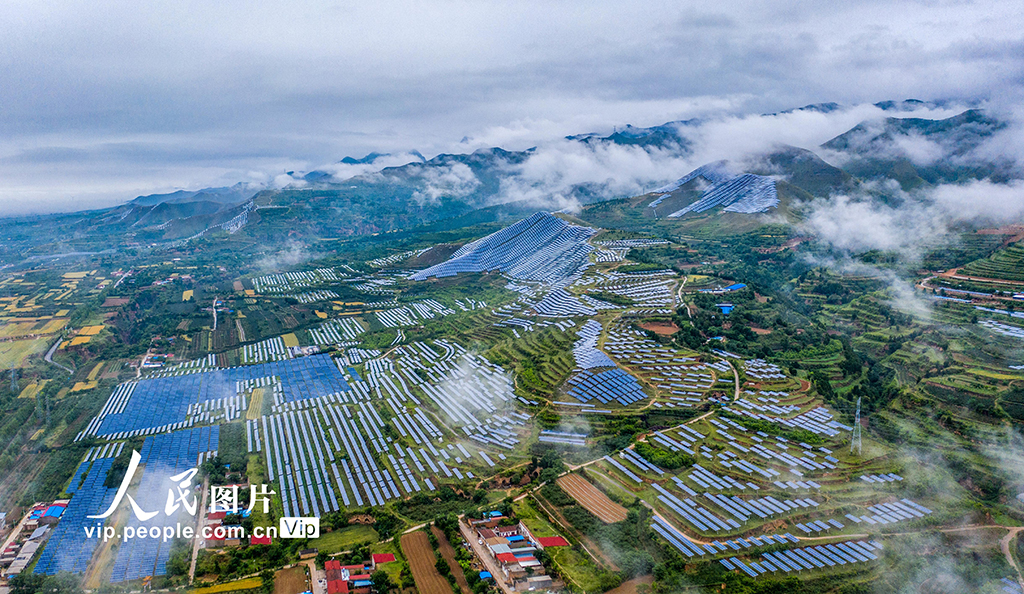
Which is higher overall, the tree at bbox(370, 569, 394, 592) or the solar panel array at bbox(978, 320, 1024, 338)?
the solar panel array at bbox(978, 320, 1024, 338)

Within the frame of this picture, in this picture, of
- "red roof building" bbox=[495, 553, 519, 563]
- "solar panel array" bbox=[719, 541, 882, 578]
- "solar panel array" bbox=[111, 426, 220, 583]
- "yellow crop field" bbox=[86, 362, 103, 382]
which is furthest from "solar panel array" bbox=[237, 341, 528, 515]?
"yellow crop field" bbox=[86, 362, 103, 382]

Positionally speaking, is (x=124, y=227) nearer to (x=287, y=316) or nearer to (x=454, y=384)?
(x=287, y=316)

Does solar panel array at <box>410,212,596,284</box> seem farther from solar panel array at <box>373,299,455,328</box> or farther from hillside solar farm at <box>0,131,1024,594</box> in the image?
solar panel array at <box>373,299,455,328</box>

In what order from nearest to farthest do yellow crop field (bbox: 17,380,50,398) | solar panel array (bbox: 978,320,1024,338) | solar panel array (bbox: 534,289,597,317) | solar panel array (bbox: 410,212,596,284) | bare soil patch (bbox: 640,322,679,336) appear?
solar panel array (bbox: 978,320,1024,338) < yellow crop field (bbox: 17,380,50,398) < bare soil patch (bbox: 640,322,679,336) < solar panel array (bbox: 534,289,597,317) < solar panel array (bbox: 410,212,596,284)

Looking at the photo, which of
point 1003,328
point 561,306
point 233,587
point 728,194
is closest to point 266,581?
point 233,587

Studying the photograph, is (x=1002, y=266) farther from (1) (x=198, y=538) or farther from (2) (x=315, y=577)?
(1) (x=198, y=538)

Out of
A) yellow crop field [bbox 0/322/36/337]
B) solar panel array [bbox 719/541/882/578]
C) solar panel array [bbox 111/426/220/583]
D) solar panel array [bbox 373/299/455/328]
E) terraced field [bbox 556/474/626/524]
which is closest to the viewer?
solar panel array [bbox 719/541/882/578]
